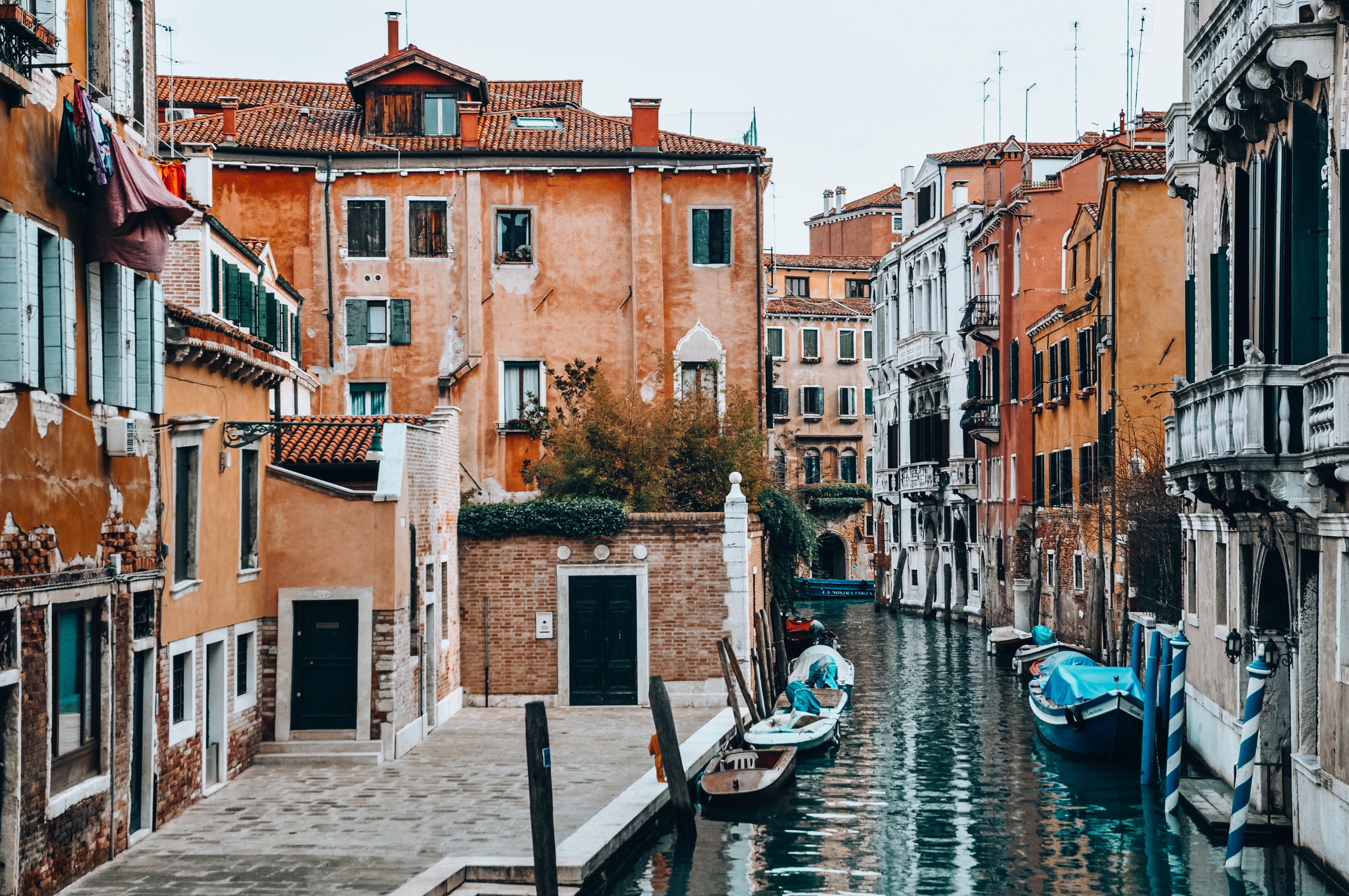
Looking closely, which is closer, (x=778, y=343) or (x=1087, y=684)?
(x=1087, y=684)

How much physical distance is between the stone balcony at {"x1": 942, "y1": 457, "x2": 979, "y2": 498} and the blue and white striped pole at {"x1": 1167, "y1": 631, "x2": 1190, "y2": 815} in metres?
26.5

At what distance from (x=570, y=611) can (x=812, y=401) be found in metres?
38.0

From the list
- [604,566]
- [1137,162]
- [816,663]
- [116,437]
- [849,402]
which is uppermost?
[1137,162]

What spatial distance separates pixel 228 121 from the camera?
83.4 feet

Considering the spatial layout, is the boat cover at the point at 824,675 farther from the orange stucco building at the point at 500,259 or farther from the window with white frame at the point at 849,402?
the window with white frame at the point at 849,402

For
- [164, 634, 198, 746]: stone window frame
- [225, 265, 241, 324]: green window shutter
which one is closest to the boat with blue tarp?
[164, 634, 198, 746]: stone window frame

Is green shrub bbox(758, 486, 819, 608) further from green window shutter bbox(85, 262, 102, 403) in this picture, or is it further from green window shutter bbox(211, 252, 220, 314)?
green window shutter bbox(85, 262, 102, 403)

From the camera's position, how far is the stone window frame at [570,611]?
67.5ft

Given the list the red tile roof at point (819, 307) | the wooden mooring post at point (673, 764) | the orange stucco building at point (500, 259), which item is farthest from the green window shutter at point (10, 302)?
the red tile roof at point (819, 307)

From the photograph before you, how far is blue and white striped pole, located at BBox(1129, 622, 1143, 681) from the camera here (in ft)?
72.8

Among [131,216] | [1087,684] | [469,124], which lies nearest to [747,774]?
[1087,684]

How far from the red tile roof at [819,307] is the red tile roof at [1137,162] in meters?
28.4

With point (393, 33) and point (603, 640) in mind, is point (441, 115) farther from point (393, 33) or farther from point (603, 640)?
point (603, 640)

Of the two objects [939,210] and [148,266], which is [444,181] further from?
[939,210]
